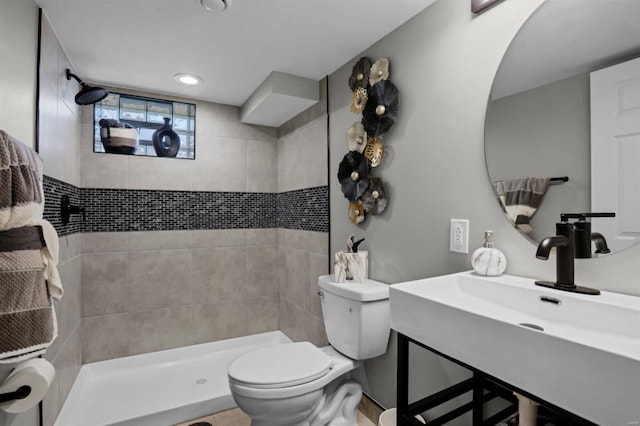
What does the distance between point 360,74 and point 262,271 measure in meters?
1.87

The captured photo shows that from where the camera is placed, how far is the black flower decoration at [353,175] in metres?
1.92

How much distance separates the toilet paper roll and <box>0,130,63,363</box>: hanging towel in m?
0.20

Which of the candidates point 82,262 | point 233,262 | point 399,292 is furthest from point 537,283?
point 82,262

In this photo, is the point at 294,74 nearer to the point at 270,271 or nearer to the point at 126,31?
the point at 126,31

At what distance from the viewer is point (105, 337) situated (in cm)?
245

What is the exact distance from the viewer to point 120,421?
1.81m

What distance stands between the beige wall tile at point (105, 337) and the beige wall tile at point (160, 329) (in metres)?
0.05

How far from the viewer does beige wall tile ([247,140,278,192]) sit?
2.96 meters

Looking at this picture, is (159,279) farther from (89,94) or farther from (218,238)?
(89,94)

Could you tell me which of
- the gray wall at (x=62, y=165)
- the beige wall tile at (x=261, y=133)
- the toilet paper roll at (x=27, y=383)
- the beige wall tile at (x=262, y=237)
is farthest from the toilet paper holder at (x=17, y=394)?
the beige wall tile at (x=261, y=133)

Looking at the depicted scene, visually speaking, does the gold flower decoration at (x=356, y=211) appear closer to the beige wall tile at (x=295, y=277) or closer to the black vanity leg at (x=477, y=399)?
the beige wall tile at (x=295, y=277)

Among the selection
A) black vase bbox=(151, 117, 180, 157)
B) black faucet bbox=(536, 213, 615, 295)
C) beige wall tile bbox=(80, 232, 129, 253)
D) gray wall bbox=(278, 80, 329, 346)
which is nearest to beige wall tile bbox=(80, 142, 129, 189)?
black vase bbox=(151, 117, 180, 157)

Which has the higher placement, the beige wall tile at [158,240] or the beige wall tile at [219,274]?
the beige wall tile at [158,240]

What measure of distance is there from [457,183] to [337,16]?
3.25 ft
